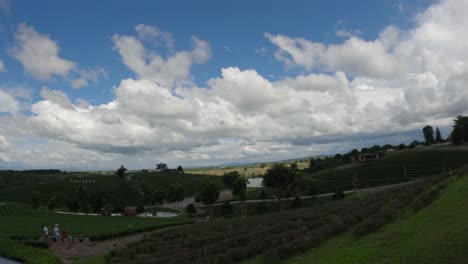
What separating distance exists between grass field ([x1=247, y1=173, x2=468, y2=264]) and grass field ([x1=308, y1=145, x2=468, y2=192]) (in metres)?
81.5

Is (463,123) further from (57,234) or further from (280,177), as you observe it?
(57,234)

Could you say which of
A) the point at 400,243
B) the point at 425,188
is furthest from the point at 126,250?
the point at 425,188

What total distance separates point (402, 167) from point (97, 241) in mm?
100696

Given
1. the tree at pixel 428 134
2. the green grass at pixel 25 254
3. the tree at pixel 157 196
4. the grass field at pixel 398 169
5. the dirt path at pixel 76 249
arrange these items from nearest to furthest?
the green grass at pixel 25 254, the dirt path at pixel 76 249, the grass field at pixel 398 169, the tree at pixel 157 196, the tree at pixel 428 134

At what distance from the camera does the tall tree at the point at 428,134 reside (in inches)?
7239

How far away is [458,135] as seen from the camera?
143 m

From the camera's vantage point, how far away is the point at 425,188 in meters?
34.7

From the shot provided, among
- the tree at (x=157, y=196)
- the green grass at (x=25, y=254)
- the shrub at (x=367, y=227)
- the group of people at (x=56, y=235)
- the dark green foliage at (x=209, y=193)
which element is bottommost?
the tree at (x=157, y=196)

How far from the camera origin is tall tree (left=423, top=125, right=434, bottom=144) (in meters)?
184

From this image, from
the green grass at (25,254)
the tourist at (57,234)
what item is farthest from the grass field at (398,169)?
the green grass at (25,254)

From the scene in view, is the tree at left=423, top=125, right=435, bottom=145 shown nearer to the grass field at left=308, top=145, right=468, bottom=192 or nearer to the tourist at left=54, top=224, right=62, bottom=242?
the grass field at left=308, top=145, right=468, bottom=192

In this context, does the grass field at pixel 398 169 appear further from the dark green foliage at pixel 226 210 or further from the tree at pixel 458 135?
Result: the dark green foliage at pixel 226 210

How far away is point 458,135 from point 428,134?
44461 mm

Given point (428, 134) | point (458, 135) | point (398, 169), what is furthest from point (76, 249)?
point (428, 134)
